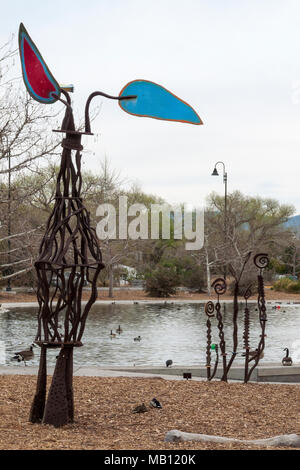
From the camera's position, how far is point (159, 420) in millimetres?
6656

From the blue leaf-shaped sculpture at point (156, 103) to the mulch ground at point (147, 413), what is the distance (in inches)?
119

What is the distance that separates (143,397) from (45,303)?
2111 millimetres

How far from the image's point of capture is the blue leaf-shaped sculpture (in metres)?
6.76

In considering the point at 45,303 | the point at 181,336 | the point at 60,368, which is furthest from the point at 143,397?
the point at 181,336

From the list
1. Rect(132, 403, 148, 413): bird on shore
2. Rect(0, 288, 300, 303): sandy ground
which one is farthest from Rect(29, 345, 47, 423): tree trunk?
Rect(0, 288, 300, 303): sandy ground

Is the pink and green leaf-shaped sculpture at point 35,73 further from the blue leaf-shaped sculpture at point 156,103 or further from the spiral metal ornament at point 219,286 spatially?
the spiral metal ornament at point 219,286

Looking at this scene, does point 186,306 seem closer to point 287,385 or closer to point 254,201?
point 287,385

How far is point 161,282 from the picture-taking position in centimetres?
3612
